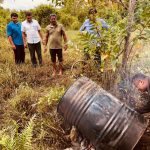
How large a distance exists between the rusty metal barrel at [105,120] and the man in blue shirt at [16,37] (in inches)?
200

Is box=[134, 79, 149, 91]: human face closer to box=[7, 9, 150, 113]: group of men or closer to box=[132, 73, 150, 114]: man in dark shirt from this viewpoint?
box=[132, 73, 150, 114]: man in dark shirt

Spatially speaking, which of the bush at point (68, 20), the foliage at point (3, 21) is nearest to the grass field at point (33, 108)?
the foliage at point (3, 21)

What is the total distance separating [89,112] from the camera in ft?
14.7

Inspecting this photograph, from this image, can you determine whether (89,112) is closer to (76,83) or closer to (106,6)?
(76,83)

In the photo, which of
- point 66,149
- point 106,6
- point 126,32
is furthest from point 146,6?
point 66,149

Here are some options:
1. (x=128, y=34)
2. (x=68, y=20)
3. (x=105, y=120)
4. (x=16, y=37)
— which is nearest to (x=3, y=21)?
(x=16, y=37)

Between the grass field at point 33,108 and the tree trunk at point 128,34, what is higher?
the tree trunk at point 128,34

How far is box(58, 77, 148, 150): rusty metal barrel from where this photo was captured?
438 centimetres

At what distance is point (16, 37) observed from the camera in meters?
9.55

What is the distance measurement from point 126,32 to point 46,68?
13.7ft

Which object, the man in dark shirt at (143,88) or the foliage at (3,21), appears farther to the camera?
the foliage at (3,21)

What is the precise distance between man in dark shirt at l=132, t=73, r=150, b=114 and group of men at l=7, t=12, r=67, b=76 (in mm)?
4080

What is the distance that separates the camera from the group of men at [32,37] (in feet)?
Answer: 28.9

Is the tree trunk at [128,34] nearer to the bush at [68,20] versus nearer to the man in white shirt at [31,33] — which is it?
the man in white shirt at [31,33]
